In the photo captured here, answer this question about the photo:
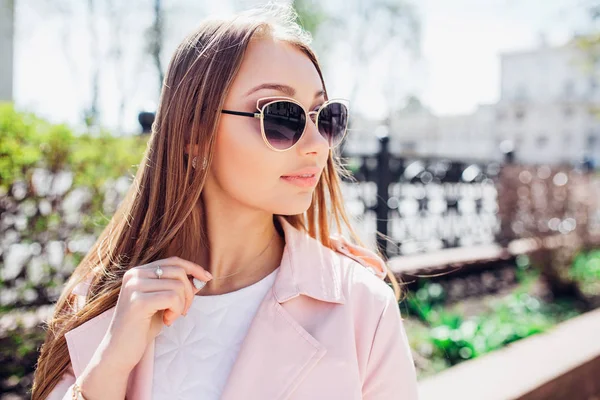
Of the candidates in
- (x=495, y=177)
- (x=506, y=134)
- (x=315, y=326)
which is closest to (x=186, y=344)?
(x=315, y=326)

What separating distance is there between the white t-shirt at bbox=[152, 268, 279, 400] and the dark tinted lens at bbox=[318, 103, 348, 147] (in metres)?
0.41

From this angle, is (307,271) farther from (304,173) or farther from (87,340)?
(87,340)

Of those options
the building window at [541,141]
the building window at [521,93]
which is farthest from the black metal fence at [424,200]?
the building window at [521,93]

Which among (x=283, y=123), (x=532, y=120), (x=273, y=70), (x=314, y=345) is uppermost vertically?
(x=532, y=120)

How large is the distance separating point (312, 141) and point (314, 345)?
0.49 metres

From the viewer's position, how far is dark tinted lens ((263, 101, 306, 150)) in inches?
50.4

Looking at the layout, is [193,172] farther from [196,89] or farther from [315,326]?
[315,326]

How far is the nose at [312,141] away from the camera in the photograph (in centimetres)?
134

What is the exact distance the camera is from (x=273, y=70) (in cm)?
132

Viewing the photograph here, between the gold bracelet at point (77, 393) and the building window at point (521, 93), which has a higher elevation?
the building window at point (521, 93)

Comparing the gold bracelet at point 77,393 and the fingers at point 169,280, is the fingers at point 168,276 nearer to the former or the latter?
the fingers at point 169,280

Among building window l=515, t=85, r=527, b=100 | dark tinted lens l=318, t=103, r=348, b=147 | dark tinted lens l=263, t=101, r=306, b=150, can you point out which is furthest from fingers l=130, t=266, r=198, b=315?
building window l=515, t=85, r=527, b=100

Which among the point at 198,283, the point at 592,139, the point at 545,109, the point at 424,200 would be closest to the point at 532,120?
the point at 545,109

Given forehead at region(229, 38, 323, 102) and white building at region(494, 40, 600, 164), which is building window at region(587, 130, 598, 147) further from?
forehead at region(229, 38, 323, 102)
